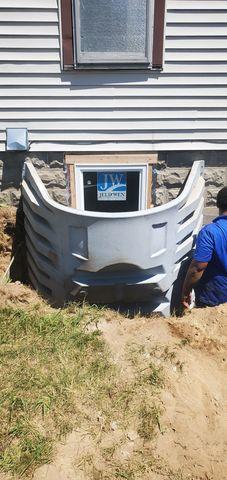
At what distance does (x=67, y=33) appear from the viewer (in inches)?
193

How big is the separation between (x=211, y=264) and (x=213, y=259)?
79 mm

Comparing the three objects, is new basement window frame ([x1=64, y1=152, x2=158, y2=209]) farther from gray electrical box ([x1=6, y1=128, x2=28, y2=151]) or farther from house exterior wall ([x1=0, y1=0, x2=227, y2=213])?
gray electrical box ([x1=6, y1=128, x2=28, y2=151])

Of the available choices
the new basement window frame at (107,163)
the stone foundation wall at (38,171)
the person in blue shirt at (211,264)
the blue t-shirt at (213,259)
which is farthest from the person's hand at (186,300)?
the stone foundation wall at (38,171)

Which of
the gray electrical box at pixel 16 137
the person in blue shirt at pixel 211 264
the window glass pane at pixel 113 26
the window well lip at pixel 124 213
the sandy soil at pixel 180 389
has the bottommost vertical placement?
the sandy soil at pixel 180 389

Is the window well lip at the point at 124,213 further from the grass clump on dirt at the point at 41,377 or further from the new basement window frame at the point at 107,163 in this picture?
the grass clump on dirt at the point at 41,377

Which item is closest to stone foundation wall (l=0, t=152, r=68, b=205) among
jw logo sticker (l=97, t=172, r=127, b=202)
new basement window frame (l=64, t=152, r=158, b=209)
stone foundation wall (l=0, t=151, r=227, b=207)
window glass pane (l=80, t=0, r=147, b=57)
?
stone foundation wall (l=0, t=151, r=227, b=207)

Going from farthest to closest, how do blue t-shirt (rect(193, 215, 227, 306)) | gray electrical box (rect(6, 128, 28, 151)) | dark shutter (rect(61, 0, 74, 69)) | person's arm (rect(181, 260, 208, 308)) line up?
1. gray electrical box (rect(6, 128, 28, 151))
2. dark shutter (rect(61, 0, 74, 69))
3. person's arm (rect(181, 260, 208, 308))
4. blue t-shirt (rect(193, 215, 227, 306))

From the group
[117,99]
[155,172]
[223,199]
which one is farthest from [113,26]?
[223,199]

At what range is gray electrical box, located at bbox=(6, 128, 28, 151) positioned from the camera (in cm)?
538

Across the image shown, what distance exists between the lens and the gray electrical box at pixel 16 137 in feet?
17.7

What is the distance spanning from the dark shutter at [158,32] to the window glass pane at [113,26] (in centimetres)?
12

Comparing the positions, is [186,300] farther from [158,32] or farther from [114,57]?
[158,32]

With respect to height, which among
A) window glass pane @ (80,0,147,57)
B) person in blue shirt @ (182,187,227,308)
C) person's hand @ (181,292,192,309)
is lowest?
person's hand @ (181,292,192,309)

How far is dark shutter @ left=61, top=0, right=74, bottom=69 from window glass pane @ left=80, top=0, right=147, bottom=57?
0.41 feet
